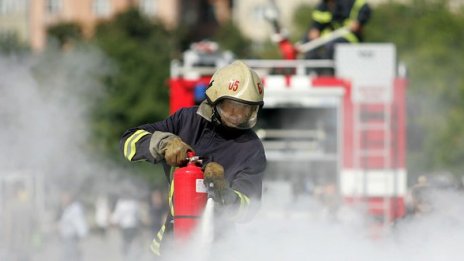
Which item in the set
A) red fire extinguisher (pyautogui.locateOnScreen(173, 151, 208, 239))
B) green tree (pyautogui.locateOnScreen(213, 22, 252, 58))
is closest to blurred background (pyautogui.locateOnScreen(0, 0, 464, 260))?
red fire extinguisher (pyautogui.locateOnScreen(173, 151, 208, 239))

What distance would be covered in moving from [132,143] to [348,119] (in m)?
7.21

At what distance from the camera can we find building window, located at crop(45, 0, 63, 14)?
282ft

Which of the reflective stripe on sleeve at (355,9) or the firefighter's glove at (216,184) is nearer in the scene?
the firefighter's glove at (216,184)

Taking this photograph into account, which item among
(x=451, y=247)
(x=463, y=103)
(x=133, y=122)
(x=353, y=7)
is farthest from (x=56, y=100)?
(x=133, y=122)

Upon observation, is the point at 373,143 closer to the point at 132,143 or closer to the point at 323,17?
the point at 323,17

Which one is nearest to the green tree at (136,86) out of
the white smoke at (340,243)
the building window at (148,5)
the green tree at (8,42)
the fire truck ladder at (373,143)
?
the green tree at (8,42)

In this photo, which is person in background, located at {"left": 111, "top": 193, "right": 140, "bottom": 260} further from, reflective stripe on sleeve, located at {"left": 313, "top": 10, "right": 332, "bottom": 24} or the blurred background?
reflective stripe on sleeve, located at {"left": 313, "top": 10, "right": 332, "bottom": 24}

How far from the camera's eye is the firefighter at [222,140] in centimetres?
546

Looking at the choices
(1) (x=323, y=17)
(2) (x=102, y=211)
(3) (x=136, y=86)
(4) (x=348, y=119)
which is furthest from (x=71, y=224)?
(3) (x=136, y=86)

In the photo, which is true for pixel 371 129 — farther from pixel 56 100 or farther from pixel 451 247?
pixel 451 247

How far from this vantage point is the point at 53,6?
87.8m

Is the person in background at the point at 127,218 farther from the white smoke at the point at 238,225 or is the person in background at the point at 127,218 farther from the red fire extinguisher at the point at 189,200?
the red fire extinguisher at the point at 189,200

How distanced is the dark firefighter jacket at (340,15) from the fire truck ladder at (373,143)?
1.93m

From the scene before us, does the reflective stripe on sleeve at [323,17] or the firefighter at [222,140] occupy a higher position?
the firefighter at [222,140]
